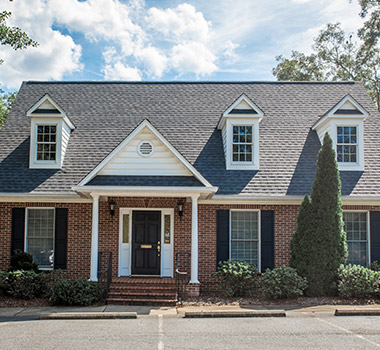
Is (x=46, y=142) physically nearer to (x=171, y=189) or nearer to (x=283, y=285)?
(x=171, y=189)

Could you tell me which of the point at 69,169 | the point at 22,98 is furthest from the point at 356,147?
the point at 22,98

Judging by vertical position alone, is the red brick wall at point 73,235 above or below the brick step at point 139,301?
above

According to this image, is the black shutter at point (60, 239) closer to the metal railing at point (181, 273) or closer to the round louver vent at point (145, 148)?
the round louver vent at point (145, 148)

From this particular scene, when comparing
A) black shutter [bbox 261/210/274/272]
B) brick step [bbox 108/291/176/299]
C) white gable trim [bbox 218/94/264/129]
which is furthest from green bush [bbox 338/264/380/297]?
white gable trim [bbox 218/94/264/129]

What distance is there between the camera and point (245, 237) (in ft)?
46.3

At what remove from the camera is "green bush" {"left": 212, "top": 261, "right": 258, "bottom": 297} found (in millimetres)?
12703

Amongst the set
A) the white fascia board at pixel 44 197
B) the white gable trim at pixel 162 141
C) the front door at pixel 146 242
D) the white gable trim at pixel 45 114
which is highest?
the white gable trim at pixel 45 114

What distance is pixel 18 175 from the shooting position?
47.0 feet

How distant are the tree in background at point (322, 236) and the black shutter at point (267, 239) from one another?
3.64 feet

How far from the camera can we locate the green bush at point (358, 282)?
1195cm

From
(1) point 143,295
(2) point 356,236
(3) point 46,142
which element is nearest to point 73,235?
(1) point 143,295

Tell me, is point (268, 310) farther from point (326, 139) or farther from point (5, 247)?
point (5, 247)

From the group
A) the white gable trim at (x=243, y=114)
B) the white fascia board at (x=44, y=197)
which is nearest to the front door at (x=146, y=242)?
the white fascia board at (x=44, y=197)

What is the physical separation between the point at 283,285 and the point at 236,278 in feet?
4.65
